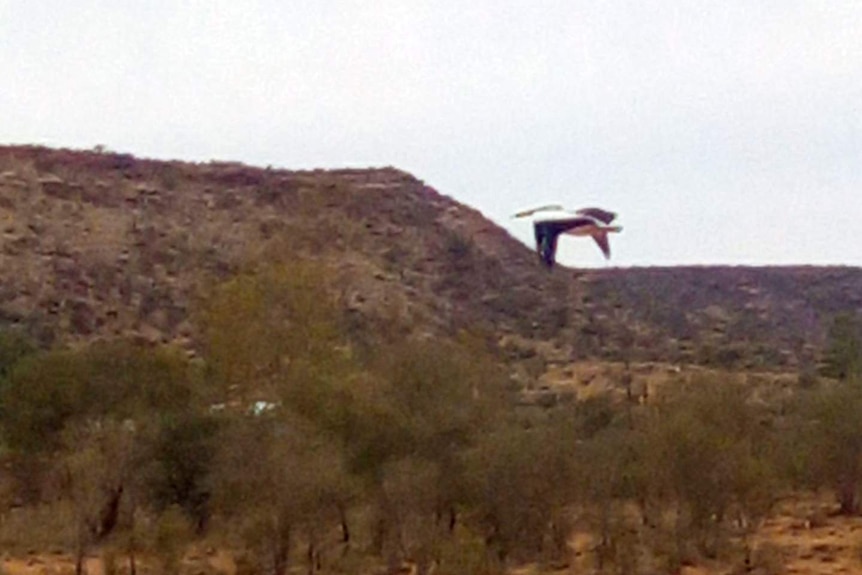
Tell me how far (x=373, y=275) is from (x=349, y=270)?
3.70 feet

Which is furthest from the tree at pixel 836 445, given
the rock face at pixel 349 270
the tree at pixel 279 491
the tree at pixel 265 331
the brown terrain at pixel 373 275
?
the rock face at pixel 349 270

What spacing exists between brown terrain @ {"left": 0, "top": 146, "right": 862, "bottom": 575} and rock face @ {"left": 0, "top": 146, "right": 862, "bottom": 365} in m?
0.08

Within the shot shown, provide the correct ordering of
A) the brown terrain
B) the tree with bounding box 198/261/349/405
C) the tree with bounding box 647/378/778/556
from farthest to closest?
1. the brown terrain
2. the tree with bounding box 198/261/349/405
3. the tree with bounding box 647/378/778/556

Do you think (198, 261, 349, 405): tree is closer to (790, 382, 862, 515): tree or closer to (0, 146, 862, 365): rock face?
(790, 382, 862, 515): tree

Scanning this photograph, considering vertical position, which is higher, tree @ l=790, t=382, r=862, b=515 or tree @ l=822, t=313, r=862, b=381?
tree @ l=822, t=313, r=862, b=381

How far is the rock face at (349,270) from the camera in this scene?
171 ft

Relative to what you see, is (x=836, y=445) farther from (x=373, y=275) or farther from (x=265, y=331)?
(x=373, y=275)

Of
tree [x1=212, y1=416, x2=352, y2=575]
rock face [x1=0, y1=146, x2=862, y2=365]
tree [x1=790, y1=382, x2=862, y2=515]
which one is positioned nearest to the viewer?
tree [x1=212, y1=416, x2=352, y2=575]

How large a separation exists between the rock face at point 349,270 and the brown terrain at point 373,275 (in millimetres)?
83

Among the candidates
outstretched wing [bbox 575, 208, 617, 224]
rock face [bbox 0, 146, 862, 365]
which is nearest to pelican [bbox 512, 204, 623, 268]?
outstretched wing [bbox 575, 208, 617, 224]

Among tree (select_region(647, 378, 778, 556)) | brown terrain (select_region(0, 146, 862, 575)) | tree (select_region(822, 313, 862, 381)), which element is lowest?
tree (select_region(647, 378, 778, 556))

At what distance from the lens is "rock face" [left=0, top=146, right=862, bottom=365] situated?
52156 mm

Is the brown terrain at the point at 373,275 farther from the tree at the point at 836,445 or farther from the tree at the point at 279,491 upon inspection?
the tree at the point at 279,491

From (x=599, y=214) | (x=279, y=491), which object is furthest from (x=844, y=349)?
(x=279, y=491)
